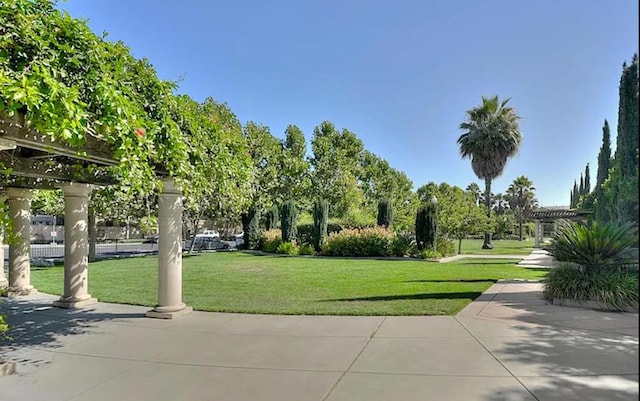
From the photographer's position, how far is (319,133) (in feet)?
128

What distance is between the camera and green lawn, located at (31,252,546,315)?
8.10m

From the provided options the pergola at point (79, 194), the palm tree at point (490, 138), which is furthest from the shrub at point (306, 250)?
the palm tree at point (490, 138)

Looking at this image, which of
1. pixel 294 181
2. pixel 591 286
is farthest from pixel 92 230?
pixel 591 286

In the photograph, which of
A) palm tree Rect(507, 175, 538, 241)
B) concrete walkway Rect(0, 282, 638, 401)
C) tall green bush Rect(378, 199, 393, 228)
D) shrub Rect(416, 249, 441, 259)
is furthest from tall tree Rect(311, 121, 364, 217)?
palm tree Rect(507, 175, 538, 241)

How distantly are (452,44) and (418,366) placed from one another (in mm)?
4998

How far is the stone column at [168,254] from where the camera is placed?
7566 mm

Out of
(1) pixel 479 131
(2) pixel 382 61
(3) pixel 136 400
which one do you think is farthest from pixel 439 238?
(3) pixel 136 400

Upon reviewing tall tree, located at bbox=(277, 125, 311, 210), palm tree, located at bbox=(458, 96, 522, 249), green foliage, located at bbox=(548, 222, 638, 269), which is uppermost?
palm tree, located at bbox=(458, 96, 522, 249)

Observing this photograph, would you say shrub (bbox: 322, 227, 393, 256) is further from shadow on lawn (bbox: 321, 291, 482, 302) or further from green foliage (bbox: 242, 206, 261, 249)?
shadow on lawn (bbox: 321, 291, 482, 302)

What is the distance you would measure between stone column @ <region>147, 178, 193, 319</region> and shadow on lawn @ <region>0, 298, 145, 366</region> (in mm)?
631

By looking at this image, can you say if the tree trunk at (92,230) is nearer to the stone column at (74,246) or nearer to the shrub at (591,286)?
the stone column at (74,246)

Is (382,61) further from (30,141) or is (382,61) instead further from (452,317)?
(30,141)

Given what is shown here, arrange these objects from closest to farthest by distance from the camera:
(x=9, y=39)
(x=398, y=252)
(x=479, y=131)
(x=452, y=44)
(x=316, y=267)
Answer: (x=9, y=39) < (x=452, y=44) < (x=316, y=267) < (x=398, y=252) < (x=479, y=131)

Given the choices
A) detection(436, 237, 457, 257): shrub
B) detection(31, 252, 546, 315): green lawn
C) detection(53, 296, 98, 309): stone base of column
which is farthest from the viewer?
detection(436, 237, 457, 257): shrub
